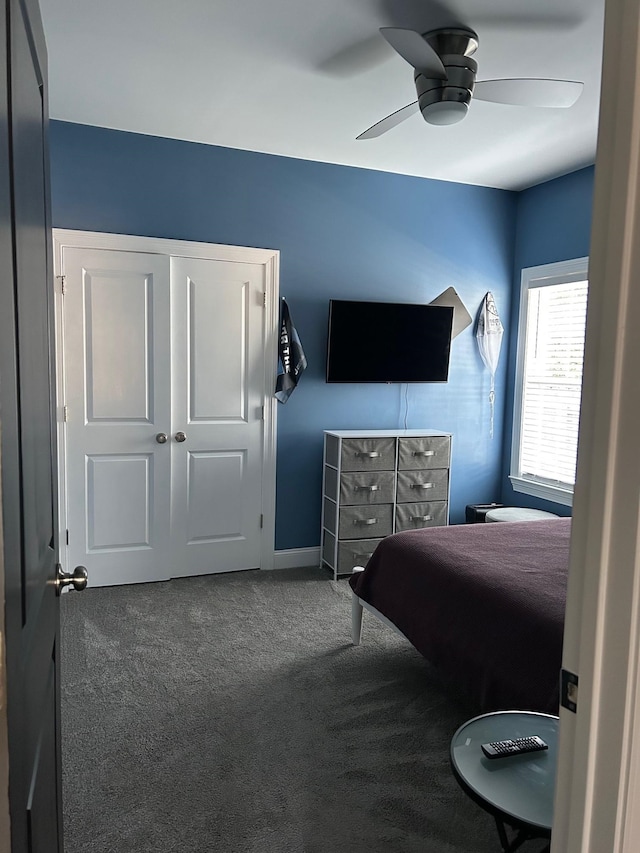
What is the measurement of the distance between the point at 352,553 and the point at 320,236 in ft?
6.96

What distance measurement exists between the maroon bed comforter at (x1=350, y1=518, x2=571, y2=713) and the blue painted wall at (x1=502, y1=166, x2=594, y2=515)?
178 cm

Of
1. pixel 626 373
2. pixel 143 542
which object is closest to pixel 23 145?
pixel 626 373

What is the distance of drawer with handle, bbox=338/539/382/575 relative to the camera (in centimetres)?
427

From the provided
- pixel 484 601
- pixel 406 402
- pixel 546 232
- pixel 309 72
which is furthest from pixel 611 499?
pixel 546 232

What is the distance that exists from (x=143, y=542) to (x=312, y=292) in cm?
197

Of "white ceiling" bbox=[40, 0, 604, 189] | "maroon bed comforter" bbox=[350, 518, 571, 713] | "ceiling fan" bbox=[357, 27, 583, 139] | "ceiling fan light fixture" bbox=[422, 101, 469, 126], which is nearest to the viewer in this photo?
"maroon bed comforter" bbox=[350, 518, 571, 713]

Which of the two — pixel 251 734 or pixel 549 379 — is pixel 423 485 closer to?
pixel 549 379

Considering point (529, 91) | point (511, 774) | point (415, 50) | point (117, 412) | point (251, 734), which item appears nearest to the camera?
point (511, 774)

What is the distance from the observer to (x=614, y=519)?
0.85 metres

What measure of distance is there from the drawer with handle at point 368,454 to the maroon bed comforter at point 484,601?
1.07 metres

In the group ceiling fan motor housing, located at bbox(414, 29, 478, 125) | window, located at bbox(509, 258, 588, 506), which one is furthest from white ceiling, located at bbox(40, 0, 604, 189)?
window, located at bbox(509, 258, 588, 506)

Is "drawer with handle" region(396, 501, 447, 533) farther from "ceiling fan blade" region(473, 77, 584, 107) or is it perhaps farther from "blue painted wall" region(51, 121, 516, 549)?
"ceiling fan blade" region(473, 77, 584, 107)

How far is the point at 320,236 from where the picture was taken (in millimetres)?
4383

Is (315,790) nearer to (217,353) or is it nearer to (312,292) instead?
(217,353)
